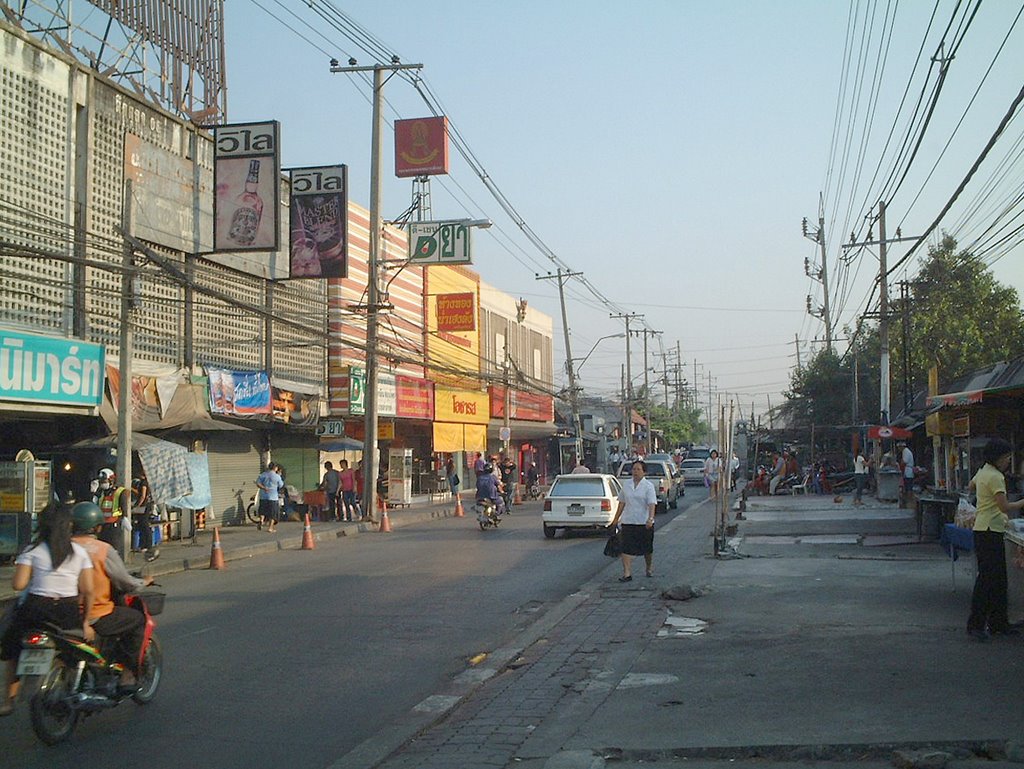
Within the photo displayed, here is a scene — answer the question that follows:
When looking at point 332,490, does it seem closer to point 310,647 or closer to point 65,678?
point 310,647

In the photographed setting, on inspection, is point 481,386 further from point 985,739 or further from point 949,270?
point 985,739

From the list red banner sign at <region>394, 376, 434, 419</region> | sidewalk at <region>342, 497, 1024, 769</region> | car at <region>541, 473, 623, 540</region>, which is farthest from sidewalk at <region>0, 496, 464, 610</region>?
sidewalk at <region>342, 497, 1024, 769</region>

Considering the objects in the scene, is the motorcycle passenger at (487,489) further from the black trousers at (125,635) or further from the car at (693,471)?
the car at (693,471)

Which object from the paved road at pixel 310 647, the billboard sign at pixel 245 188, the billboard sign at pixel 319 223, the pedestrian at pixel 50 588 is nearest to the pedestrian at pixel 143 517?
the paved road at pixel 310 647

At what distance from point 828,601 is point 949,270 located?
128ft

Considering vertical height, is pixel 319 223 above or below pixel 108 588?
above

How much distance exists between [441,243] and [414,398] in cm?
865

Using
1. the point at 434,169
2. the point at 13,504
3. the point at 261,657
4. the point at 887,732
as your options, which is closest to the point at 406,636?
the point at 261,657

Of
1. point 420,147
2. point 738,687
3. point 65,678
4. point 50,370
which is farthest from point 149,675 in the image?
point 420,147

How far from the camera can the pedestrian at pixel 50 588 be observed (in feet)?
24.3

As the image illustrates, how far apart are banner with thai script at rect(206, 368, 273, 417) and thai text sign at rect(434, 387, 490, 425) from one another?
527 inches

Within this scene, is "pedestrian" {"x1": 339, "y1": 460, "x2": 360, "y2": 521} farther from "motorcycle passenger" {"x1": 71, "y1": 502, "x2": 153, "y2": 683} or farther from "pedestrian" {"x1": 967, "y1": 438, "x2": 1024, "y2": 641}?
"motorcycle passenger" {"x1": 71, "y1": 502, "x2": 153, "y2": 683}

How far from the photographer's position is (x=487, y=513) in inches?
1090

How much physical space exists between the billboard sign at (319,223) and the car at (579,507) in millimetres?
8101
